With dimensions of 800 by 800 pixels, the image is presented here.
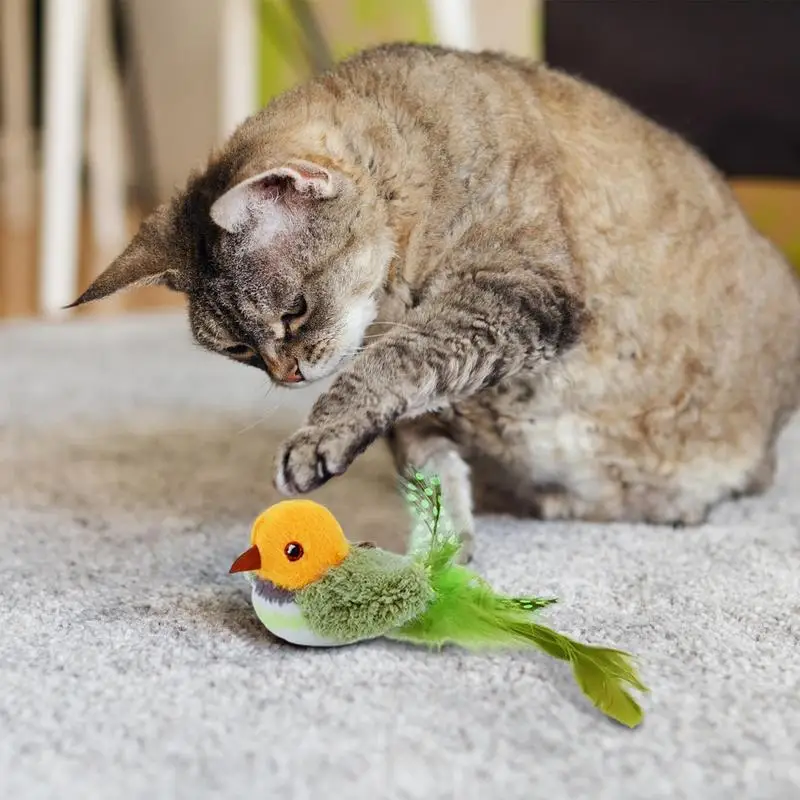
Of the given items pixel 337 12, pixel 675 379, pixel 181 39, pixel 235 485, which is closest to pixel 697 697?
pixel 675 379

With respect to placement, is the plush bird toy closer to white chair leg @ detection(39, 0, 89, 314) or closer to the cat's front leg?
the cat's front leg

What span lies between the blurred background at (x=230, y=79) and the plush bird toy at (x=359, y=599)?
151 centimetres

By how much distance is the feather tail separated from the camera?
29.9 inches

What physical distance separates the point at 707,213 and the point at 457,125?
1.19 ft

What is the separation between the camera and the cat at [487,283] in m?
1.10

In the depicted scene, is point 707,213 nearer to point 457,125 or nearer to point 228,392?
point 457,125

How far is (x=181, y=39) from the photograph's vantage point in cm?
406

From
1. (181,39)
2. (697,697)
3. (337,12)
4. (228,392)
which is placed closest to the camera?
(697,697)

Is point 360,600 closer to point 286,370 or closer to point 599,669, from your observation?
point 599,669

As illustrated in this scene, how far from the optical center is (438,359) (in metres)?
1.08

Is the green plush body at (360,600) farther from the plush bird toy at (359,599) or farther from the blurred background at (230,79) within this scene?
the blurred background at (230,79)

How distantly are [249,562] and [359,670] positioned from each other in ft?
0.44

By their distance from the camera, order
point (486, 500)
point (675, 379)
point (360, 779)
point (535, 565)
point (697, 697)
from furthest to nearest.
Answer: point (486, 500) → point (675, 379) → point (535, 565) → point (697, 697) → point (360, 779)

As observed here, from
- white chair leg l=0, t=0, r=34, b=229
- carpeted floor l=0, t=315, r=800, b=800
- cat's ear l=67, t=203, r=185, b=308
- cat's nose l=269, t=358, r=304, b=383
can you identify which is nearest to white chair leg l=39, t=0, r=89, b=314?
white chair leg l=0, t=0, r=34, b=229
